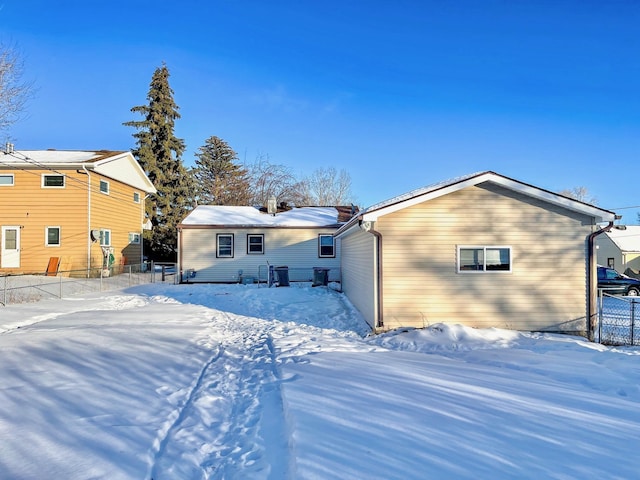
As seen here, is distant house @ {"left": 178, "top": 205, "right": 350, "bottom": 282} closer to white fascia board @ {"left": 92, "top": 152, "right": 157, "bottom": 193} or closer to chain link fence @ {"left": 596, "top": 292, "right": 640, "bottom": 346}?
white fascia board @ {"left": 92, "top": 152, "right": 157, "bottom": 193}

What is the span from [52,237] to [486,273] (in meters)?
20.6

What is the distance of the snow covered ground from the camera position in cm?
289

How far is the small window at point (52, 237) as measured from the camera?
18.1 metres

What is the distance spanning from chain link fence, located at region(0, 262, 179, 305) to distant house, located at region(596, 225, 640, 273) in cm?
3438

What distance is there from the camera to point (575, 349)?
6703mm

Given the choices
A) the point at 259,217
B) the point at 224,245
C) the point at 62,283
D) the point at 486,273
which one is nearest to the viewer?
the point at 486,273

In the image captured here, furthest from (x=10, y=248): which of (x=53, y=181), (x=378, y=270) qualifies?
(x=378, y=270)

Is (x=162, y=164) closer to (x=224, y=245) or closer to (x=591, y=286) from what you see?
(x=224, y=245)

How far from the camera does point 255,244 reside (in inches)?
709

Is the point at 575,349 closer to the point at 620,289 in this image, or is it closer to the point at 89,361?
the point at 89,361

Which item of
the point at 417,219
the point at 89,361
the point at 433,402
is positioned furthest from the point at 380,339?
the point at 89,361

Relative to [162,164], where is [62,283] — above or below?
below

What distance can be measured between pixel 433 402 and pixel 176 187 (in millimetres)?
29332

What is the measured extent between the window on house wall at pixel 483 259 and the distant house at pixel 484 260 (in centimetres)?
2
